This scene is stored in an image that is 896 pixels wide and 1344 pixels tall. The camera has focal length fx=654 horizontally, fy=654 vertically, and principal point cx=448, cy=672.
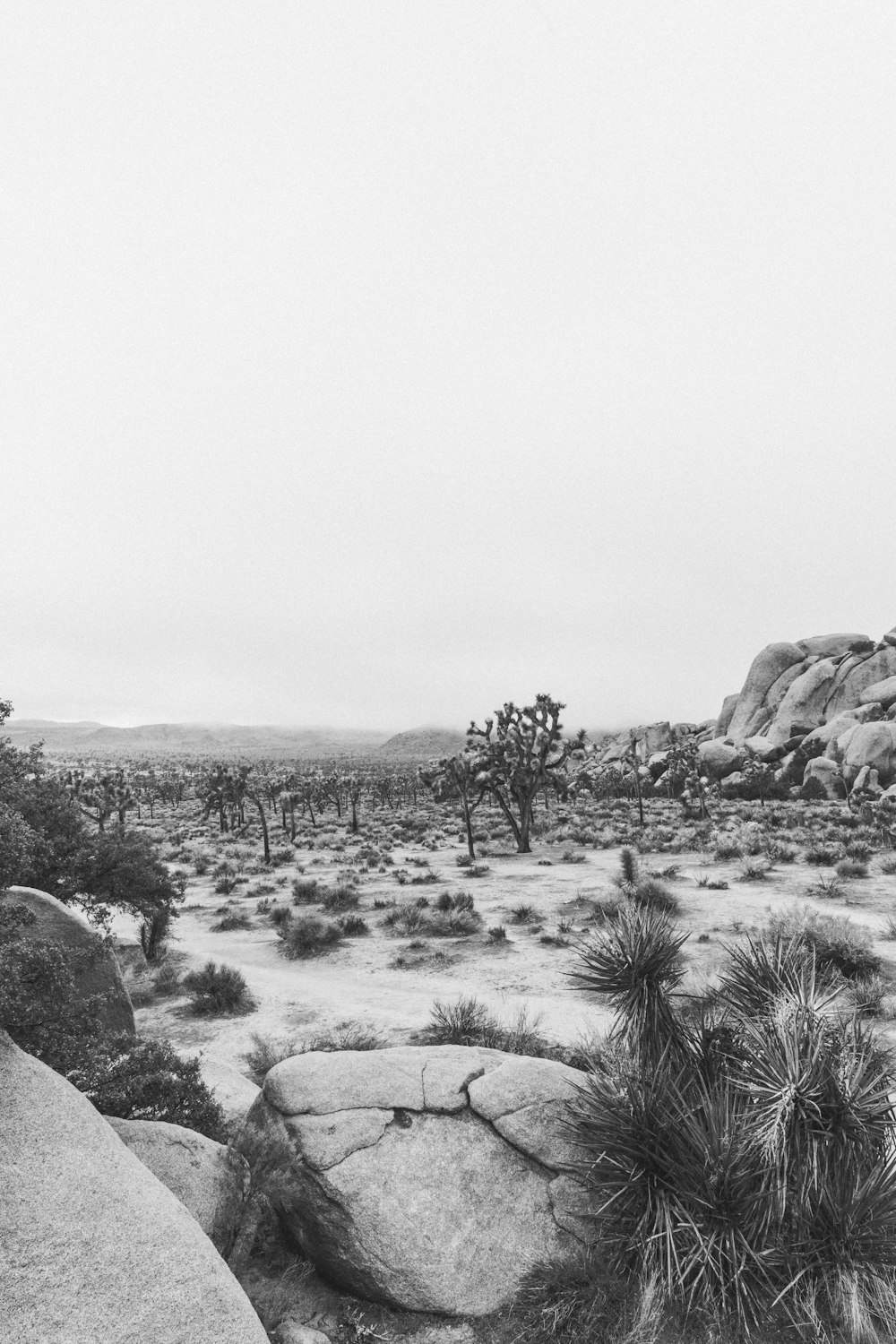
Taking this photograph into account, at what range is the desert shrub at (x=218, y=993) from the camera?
13711 millimetres

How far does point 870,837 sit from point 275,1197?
3296 cm

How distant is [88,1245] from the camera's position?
3775mm

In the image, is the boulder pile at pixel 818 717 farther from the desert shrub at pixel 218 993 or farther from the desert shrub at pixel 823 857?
the desert shrub at pixel 218 993

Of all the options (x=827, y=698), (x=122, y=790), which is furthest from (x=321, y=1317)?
(x=827, y=698)

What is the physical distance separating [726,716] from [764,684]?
819 centimetres

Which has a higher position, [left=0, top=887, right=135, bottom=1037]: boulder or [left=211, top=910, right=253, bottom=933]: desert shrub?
[left=0, top=887, right=135, bottom=1037]: boulder

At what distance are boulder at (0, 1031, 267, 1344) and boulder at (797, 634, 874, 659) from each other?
90.0 meters

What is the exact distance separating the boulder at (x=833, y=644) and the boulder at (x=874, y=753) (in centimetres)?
2793

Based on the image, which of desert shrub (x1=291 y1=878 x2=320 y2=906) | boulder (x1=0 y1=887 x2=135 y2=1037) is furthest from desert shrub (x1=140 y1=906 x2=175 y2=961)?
desert shrub (x1=291 y1=878 x2=320 y2=906)

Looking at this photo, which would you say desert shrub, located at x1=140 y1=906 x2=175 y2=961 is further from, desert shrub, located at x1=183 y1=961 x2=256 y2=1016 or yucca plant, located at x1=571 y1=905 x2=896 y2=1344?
yucca plant, located at x1=571 y1=905 x2=896 y2=1344

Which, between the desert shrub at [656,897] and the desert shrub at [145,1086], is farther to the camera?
the desert shrub at [656,897]

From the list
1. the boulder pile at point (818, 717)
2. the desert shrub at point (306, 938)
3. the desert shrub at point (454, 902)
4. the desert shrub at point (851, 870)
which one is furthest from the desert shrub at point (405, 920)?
the boulder pile at point (818, 717)

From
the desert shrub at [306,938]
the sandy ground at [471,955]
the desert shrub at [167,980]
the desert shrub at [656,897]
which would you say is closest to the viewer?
the sandy ground at [471,955]

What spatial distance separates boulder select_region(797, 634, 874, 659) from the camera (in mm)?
80625
